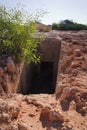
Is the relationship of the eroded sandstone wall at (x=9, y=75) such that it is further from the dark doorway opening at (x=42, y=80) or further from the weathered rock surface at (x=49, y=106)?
the dark doorway opening at (x=42, y=80)

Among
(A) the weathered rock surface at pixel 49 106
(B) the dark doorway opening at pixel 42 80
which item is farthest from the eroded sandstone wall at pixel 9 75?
(B) the dark doorway opening at pixel 42 80

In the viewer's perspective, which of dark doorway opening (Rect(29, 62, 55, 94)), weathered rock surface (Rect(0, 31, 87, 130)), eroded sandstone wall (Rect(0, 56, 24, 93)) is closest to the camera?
weathered rock surface (Rect(0, 31, 87, 130))

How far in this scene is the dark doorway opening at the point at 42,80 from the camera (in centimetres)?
996

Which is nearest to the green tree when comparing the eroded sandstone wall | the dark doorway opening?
the eroded sandstone wall

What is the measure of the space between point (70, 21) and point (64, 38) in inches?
563

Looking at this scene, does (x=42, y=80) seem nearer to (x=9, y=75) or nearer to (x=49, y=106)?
(x=9, y=75)

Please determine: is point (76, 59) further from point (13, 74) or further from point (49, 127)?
point (49, 127)

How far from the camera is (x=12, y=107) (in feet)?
15.0

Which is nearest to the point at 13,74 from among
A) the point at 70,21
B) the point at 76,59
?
the point at 76,59

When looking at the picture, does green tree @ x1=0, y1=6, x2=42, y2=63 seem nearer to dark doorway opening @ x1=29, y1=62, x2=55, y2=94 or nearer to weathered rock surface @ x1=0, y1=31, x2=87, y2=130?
weathered rock surface @ x1=0, y1=31, x2=87, y2=130

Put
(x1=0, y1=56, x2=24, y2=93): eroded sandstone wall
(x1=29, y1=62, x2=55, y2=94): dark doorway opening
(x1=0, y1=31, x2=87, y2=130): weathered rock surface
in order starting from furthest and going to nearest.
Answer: (x1=29, y1=62, x2=55, y2=94): dark doorway opening, (x1=0, y1=56, x2=24, y2=93): eroded sandstone wall, (x1=0, y1=31, x2=87, y2=130): weathered rock surface

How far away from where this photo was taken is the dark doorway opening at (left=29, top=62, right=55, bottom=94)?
392 inches

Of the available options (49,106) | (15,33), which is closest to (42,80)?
(15,33)

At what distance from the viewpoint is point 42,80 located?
11.8 meters
